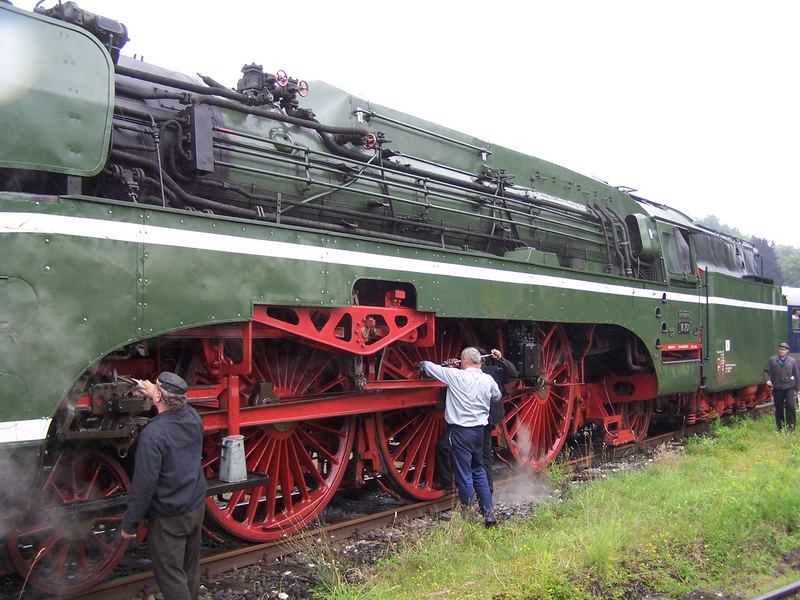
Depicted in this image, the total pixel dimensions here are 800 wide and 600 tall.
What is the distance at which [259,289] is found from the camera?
433 cm

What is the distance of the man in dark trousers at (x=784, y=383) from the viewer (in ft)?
33.6

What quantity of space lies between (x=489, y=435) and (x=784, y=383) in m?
6.32

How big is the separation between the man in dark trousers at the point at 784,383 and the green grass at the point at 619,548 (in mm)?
4084

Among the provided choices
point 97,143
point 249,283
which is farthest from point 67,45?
point 249,283

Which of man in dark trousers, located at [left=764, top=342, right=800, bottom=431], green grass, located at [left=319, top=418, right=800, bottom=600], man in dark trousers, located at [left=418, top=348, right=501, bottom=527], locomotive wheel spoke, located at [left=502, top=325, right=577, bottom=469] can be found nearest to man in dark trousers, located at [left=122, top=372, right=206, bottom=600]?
green grass, located at [left=319, top=418, right=800, bottom=600]

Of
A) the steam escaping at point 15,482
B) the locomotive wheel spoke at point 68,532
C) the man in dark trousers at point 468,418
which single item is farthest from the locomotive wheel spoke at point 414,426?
the steam escaping at point 15,482

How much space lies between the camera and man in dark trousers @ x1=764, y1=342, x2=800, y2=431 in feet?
33.6

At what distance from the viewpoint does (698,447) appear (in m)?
8.80

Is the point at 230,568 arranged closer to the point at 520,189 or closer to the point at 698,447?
the point at 520,189

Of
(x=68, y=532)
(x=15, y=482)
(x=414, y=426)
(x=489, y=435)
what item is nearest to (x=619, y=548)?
(x=489, y=435)

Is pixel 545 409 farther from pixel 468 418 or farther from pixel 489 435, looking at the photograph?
pixel 468 418

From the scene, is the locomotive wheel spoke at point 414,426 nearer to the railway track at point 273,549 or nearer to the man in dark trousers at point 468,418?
the railway track at point 273,549

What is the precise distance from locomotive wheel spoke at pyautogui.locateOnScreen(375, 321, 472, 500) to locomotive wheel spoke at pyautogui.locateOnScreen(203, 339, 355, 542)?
451mm

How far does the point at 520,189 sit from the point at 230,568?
5.23 m
